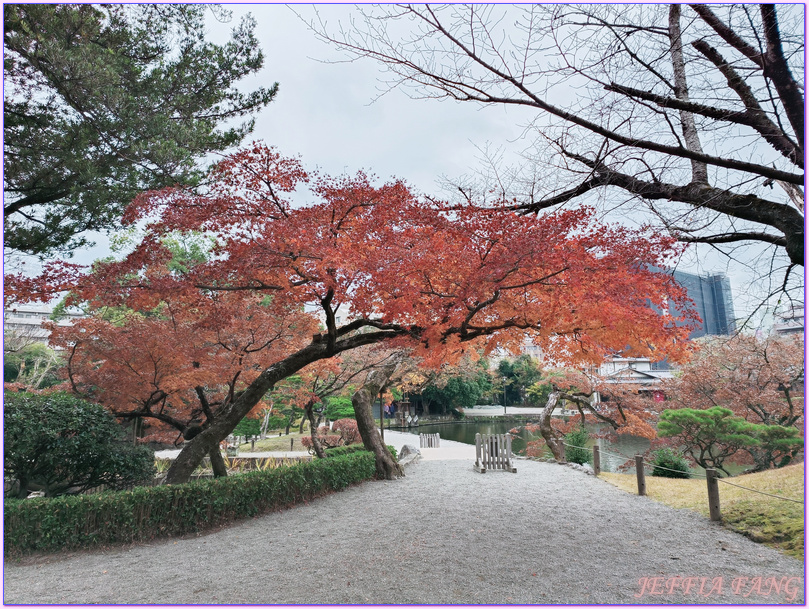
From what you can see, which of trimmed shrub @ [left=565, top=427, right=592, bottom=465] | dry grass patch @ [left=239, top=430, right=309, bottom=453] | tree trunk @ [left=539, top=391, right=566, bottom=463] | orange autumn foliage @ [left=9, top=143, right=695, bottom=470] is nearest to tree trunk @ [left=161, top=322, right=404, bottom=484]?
orange autumn foliage @ [left=9, top=143, right=695, bottom=470]

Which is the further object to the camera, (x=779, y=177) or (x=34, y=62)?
(x=34, y=62)

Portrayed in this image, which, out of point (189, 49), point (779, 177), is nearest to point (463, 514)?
point (779, 177)

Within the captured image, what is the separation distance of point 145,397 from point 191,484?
2.30 metres

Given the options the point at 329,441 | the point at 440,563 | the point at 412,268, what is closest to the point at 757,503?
the point at 440,563

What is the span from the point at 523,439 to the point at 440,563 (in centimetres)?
1053

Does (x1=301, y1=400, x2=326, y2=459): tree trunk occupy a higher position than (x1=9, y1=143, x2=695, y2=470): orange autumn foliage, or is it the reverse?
(x1=9, y1=143, x2=695, y2=470): orange autumn foliage

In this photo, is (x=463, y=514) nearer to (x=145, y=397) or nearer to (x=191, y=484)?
(x=191, y=484)

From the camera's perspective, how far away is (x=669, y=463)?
10.3m

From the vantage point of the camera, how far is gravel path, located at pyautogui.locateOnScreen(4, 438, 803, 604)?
393 centimetres

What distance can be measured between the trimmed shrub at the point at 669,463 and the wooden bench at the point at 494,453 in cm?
317

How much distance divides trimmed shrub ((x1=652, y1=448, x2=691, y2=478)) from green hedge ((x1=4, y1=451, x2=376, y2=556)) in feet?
26.8

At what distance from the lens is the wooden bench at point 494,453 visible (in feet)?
36.3

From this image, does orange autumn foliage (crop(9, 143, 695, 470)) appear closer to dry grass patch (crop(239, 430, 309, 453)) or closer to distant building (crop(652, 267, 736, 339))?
distant building (crop(652, 267, 736, 339))

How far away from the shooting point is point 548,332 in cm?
616
